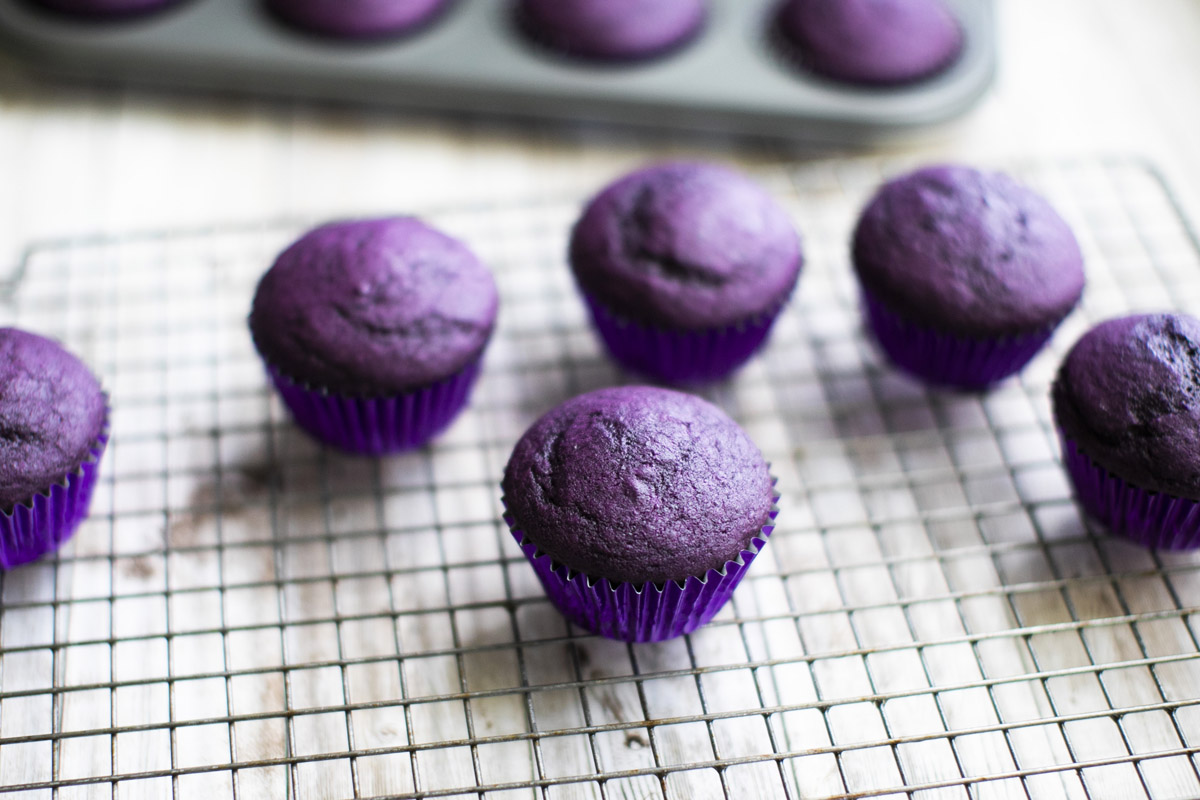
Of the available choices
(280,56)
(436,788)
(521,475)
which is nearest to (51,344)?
(521,475)

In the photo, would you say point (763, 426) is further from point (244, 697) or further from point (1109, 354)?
point (244, 697)

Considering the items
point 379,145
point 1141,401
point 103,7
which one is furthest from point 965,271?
point 103,7

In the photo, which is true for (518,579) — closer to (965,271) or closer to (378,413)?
(378,413)

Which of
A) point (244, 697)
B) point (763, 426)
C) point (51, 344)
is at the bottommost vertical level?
point (244, 697)

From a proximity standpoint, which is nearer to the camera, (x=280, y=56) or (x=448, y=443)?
(x=448, y=443)

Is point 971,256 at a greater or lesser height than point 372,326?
greater

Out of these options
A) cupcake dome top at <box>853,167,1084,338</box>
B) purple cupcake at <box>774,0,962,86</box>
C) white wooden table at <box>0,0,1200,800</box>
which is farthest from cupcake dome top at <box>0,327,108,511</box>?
purple cupcake at <box>774,0,962,86</box>
